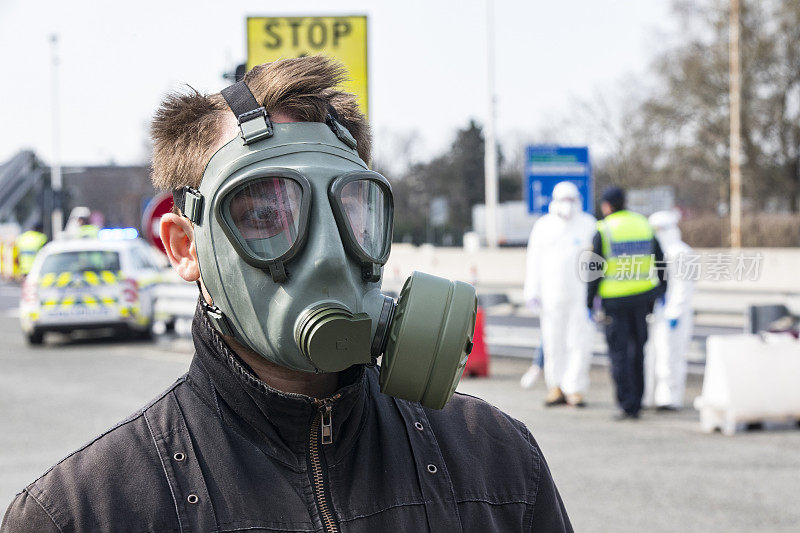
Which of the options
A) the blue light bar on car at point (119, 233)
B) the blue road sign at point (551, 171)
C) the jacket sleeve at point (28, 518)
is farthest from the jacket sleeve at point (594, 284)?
the blue light bar on car at point (119, 233)

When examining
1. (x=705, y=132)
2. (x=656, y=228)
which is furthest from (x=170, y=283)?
(x=705, y=132)

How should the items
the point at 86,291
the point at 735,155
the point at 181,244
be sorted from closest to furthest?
the point at 181,244 → the point at 86,291 → the point at 735,155

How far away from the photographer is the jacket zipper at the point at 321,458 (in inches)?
70.9

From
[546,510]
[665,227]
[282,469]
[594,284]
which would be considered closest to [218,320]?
[282,469]

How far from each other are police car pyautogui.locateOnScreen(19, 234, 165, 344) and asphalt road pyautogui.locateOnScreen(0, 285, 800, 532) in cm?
256

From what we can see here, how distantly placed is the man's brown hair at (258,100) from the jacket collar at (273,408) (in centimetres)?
36

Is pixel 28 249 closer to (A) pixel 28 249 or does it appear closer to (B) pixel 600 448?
(A) pixel 28 249

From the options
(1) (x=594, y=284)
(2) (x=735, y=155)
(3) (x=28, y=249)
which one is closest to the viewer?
(1) (x=594, y=284)

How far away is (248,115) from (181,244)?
1.09ft

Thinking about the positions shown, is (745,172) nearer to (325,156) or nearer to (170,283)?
(170,283)

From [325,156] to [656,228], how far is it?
838 cm

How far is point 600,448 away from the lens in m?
7.91

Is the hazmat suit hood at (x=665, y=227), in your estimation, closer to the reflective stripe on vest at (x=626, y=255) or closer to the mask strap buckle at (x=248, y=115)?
the reflective stripe on vest at (x=626, y=255)

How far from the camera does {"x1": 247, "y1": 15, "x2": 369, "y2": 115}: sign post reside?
26.1 ft
